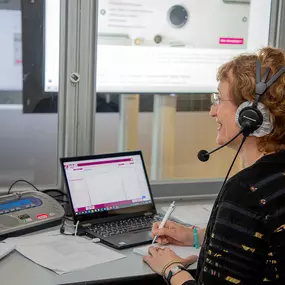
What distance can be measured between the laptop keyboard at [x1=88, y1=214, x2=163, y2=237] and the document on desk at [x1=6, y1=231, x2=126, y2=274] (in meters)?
0.09

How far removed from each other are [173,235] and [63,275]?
16.8 inches

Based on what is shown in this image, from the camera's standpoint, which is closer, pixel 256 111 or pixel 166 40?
pixel 256 111

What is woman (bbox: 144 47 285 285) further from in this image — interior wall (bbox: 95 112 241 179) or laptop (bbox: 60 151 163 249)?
interior wall (bbox: 95 112 241 179)

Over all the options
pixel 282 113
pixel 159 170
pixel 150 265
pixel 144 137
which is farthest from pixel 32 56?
pixel 282 113

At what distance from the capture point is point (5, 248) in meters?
1.67

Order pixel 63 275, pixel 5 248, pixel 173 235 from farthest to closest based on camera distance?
1. pixel 173 235
2. pixel 5 248
3. pixel 63 275

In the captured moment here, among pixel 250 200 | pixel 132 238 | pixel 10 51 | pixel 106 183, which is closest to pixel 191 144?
pixel 106 183

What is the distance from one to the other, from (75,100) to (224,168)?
85cm

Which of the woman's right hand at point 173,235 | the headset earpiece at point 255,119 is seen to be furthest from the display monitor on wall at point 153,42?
the headset earpiece at point 255,119

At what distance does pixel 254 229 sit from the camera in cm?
124

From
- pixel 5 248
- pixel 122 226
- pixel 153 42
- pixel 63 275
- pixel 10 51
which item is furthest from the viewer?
pixel 153 42

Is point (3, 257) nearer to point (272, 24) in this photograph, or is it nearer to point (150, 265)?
point (150, 265)

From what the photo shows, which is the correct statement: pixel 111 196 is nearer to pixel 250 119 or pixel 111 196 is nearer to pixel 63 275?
pixel 63 275

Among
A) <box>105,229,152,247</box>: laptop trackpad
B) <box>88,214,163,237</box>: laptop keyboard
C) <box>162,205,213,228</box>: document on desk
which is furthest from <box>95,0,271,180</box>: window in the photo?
<box>105,229,152,247</box>: laptop trackpad
